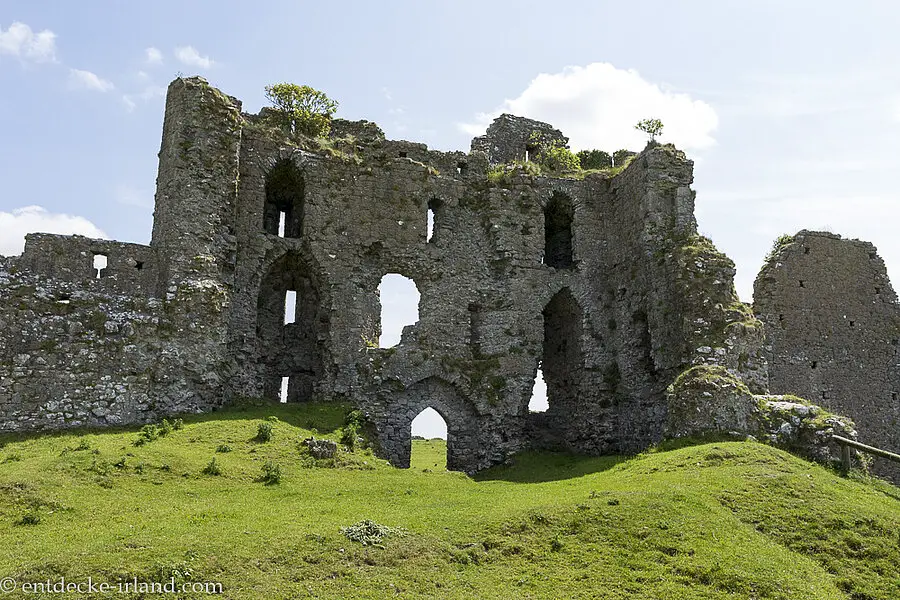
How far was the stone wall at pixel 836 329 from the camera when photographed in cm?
2981

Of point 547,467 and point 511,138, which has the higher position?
point 511,138

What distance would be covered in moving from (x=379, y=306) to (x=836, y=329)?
59.7 ft

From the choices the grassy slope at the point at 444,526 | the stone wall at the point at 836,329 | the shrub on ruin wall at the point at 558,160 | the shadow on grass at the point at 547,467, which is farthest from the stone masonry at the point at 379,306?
the stone wall at the point at 836,329

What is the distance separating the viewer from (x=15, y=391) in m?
20.0

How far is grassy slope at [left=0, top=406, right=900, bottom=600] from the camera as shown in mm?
12336

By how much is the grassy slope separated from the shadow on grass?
2563 mm

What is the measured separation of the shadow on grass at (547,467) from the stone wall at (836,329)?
8.83 metres

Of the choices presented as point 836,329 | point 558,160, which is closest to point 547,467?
point 558,160

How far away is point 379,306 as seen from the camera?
27.2m

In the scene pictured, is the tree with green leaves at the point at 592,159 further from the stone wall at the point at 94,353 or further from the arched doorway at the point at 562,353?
the stone wall at the point at 94,353

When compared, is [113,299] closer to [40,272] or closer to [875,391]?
[40,272]

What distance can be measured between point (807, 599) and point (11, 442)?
1778 cm

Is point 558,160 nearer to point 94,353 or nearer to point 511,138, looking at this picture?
point 511,138

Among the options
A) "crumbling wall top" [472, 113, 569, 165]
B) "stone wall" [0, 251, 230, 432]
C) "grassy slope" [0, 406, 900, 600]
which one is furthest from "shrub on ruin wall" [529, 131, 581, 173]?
"stone wall" [0, 251, 230, 432]
